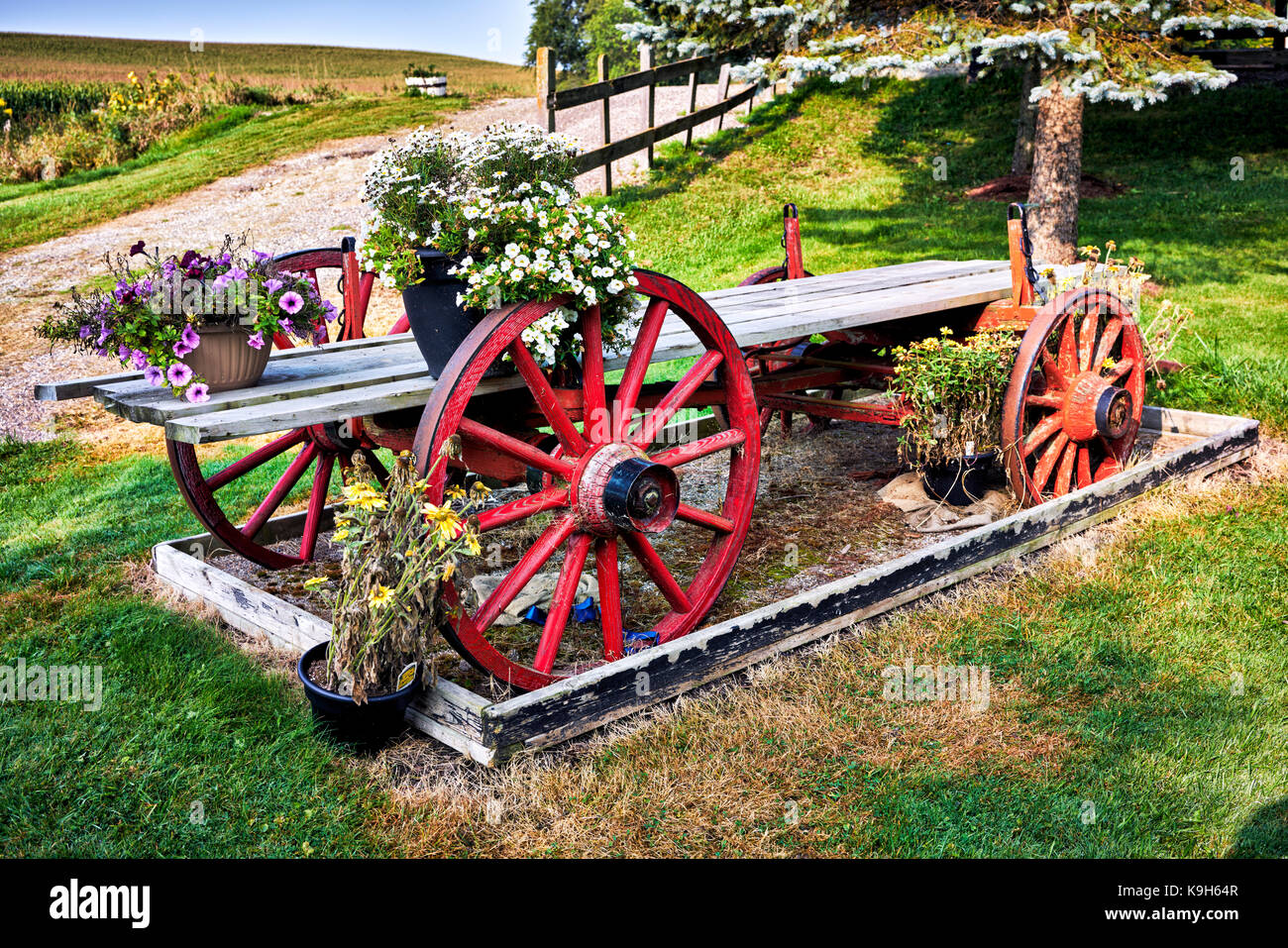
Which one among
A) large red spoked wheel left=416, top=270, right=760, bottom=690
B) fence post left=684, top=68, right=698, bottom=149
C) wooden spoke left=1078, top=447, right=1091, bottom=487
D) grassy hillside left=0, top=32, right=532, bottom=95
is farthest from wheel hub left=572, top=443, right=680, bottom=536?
grassy hillside left=0, top=32, right=532, bottom=95

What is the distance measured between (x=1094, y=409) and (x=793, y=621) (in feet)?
7.44

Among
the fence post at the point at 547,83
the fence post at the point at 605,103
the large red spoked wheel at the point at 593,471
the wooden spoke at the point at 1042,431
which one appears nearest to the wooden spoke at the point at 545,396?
the large red spoked wheel at the point at 593,471

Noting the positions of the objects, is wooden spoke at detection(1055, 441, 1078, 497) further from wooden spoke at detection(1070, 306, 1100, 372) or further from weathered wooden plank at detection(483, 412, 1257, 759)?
wooden spoke at detection(1070, 306, 1100, 372)

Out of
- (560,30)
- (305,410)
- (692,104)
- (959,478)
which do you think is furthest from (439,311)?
(560,30)

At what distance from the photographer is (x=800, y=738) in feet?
11.7

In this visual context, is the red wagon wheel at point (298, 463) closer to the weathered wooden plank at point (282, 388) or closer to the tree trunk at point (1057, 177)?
the weathered wooden plank at point (282, 388)

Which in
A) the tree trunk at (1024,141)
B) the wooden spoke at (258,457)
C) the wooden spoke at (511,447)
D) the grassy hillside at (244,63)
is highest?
the grassy hillside at (244,63)

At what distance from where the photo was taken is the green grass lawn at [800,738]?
3092 millimetres

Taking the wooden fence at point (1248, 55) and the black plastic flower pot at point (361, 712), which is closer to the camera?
the black plastic flower pot at point (361, 712)

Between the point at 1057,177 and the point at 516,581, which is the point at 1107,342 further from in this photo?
the point at 1057,177

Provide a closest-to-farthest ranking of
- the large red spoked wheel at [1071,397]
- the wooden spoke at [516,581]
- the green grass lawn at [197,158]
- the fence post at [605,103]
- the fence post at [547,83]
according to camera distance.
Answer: the wooden spoke at [516,581], the large red spoked wheel at [1071,397], the fence post at [547,83], the fence post at [605,103], the green grass lawn at [197,158]

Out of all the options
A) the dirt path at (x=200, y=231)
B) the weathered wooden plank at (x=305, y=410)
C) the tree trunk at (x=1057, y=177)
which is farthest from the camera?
the tree trunk at (x=1057, y=177)

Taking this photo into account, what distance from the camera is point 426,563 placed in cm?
323

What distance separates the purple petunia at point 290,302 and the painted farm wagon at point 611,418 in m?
0.25
